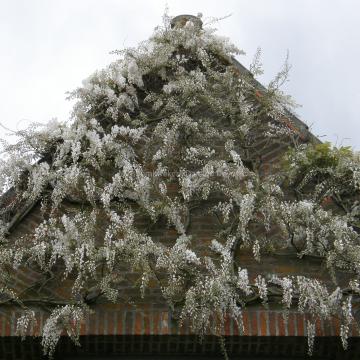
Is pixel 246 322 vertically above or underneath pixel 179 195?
underneath

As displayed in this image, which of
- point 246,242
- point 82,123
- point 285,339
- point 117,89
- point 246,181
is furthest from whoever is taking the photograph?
point 117,89

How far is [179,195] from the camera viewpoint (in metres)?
6.46

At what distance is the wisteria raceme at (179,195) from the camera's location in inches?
218

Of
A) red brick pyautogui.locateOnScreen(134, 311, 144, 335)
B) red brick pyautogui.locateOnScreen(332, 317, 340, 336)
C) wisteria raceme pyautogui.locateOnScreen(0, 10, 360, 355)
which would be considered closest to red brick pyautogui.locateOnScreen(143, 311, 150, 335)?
red brick pyautogui.locateOnScreen(134, 311, 144, 335)

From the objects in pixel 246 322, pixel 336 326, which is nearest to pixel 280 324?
pixel 246 322

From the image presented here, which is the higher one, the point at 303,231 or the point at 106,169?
the point at 106,169

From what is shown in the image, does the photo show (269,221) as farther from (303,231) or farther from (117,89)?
(117,89)

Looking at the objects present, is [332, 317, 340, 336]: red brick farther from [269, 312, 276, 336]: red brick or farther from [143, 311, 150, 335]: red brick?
[143, 311, 150, 335]: red brick

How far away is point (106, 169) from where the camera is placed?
21.8ft

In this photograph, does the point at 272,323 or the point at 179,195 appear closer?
the point at 272,323

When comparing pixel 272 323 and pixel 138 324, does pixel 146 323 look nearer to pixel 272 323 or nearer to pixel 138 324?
pixel 138 324

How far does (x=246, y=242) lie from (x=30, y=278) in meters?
1.95

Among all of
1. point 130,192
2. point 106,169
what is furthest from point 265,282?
point 106,169

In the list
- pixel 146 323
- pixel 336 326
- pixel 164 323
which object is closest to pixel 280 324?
pixel 336 326
